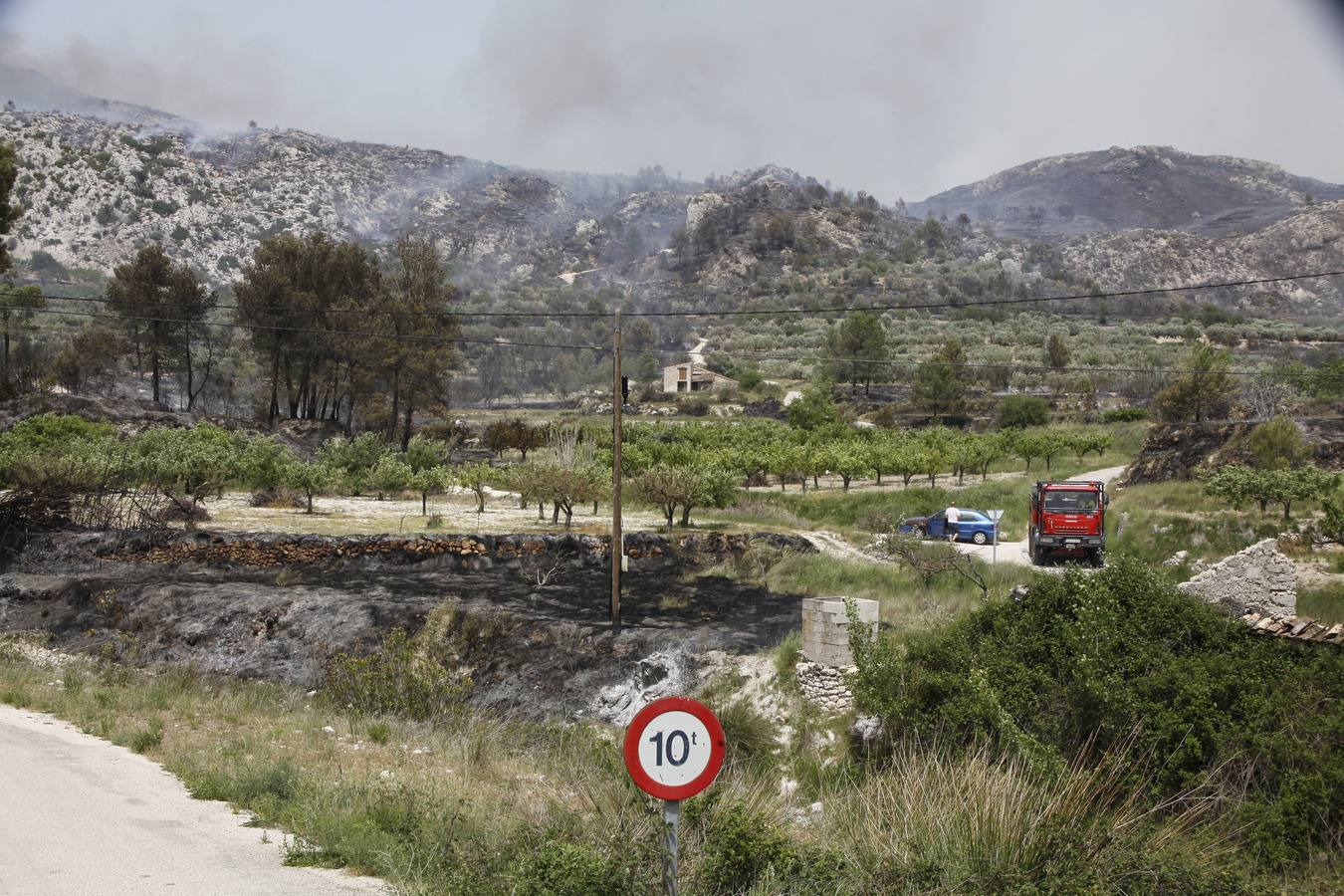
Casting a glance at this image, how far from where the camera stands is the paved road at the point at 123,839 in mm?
6250

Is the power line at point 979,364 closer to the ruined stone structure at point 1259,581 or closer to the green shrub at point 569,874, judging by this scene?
the ruined stone structure at point 1259,581

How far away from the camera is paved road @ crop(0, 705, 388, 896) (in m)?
6.25

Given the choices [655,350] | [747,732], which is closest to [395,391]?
[747,732]

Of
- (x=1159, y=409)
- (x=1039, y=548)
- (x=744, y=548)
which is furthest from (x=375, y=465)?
(x=1159, y=409)

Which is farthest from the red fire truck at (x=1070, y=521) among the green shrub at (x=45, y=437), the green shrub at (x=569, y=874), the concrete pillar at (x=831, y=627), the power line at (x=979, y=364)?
the power line at (x=979, y=364)

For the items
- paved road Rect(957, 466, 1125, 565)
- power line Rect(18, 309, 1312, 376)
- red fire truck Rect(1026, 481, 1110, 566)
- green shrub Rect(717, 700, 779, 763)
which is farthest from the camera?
power line Rect(18, 309, 1312, 376)

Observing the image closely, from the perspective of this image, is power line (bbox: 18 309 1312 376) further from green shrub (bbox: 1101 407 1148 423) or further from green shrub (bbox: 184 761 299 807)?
green shrub (bbox: 184 761 299 807)

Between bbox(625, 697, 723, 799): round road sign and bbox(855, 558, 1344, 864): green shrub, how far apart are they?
3.76m

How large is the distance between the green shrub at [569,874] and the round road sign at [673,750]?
2.77 ft

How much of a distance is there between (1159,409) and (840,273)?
110 meters

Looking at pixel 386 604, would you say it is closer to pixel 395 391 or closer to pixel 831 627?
pixel 831 627

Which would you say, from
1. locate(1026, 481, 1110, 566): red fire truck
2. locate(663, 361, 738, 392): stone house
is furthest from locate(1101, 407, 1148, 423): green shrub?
locate(1026, 481, 1110, 566): red fire truck

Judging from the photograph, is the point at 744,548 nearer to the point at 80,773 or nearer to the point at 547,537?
the point at 547,537

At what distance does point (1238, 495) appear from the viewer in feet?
94.1
